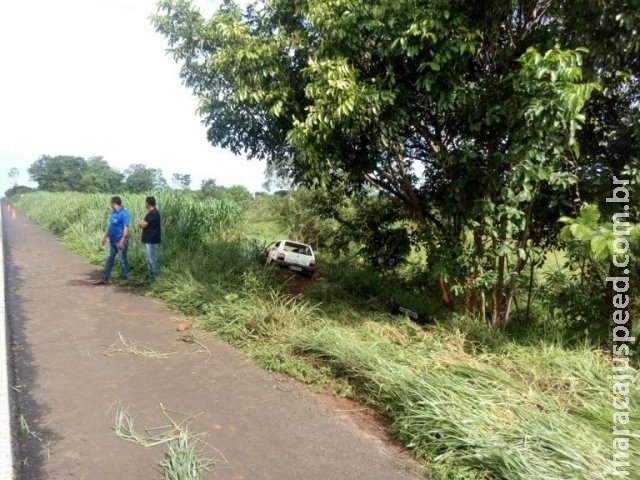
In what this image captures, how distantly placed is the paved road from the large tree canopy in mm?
2507

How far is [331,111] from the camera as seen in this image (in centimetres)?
465

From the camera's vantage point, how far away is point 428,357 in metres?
4.60

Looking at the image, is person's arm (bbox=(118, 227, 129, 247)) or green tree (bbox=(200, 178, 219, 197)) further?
green tree (bbox=(200, 178, 219, 197))

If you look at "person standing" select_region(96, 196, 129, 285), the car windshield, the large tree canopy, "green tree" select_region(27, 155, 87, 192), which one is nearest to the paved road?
"person standing" select_region(96, 196, 129, 285)

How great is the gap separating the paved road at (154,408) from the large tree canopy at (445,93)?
8.23ft

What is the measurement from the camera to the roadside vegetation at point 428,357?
10.1ft

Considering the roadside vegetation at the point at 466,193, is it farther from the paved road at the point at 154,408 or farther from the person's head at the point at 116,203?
the person's head at the point at 116,203

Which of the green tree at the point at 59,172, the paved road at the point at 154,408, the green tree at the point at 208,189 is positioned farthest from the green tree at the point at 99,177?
the paved road at the point at 154,408

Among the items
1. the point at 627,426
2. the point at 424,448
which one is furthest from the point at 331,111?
the point at 627,426

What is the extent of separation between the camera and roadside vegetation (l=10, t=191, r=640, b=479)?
10.1 ft

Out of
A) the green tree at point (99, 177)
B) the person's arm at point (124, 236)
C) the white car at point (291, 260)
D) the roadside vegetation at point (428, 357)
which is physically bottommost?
the roadside vegetation at point (428, 357)

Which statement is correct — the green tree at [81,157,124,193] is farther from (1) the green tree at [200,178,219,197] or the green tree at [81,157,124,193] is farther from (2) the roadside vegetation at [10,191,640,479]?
(2) the roadside vegetation at [10,191,640,479]

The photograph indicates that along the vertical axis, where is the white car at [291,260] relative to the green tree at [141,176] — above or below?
below

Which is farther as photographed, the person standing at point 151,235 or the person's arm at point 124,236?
the person's arm at point 124,236
